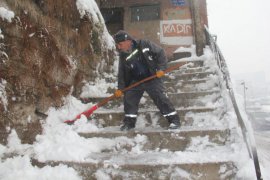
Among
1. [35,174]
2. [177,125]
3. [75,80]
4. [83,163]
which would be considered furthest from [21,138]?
[177,125]

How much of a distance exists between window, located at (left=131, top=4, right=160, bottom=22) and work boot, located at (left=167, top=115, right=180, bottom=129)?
6530 mm

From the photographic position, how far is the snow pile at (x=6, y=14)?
3854mm

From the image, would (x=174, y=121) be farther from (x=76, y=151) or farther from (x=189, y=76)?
(x=189, y=76)

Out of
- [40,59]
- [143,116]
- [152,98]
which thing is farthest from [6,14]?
[143,116]

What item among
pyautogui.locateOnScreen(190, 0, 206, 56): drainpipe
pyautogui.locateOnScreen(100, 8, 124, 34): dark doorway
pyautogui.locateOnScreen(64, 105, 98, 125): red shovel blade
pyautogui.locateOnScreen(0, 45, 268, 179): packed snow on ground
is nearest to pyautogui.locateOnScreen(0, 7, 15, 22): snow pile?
pyautogui.locateOnScreen(0, 45, 268, 179): packed snow on ground

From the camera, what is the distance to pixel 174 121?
14.6 feet

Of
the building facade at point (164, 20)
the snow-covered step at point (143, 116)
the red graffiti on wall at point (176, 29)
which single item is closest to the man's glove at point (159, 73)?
the snow-covered step at point (143, 116)

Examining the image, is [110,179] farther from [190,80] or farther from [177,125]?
[190,80]

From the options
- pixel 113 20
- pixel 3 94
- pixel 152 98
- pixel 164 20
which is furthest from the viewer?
pixel 113 20

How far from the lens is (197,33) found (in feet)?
31.2

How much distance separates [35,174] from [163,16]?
800 centimetres

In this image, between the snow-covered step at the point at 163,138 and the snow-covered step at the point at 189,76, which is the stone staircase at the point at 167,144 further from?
the snow-covered step at the point at 189,76

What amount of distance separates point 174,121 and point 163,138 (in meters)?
0.44

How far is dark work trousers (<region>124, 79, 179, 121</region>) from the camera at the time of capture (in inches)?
179
